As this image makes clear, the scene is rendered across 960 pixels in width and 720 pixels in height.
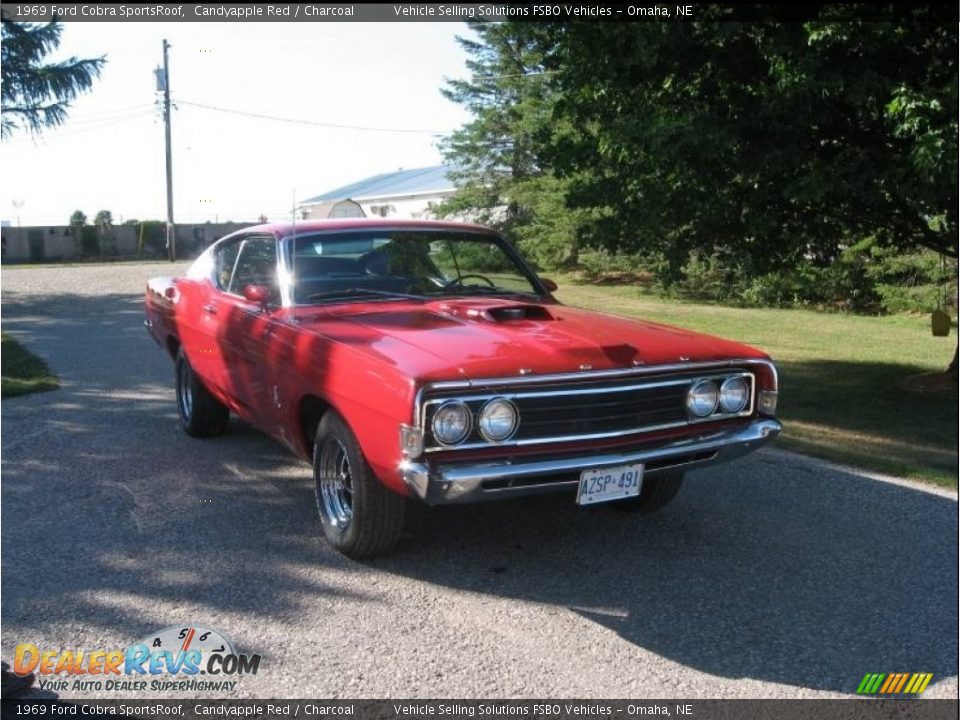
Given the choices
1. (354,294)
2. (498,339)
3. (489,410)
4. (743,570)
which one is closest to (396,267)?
(354,294)

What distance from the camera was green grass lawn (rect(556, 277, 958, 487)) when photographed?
24.0 feet

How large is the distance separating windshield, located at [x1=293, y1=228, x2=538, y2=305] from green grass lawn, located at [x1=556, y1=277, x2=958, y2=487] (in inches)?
114

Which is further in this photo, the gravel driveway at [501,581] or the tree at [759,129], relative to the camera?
the tree at [759,129]

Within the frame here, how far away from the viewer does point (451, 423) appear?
409 centimetres

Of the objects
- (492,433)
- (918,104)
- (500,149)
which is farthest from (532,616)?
(500,149)

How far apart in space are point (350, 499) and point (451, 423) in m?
0.86

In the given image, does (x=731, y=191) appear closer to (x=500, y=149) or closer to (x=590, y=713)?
(x=590, y=713)

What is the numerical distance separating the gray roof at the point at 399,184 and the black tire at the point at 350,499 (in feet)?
103

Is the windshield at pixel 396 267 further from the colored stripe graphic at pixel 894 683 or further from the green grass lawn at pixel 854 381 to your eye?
the colored stripe graphic at pixel 894 683

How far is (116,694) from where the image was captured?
11.1 feet

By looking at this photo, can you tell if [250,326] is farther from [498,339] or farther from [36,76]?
[36,76]

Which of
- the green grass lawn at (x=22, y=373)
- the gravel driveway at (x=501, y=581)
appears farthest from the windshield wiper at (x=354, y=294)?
the green grass lawn at (x=22, y=373)

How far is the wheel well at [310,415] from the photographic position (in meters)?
4.92

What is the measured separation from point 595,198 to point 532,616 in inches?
229
